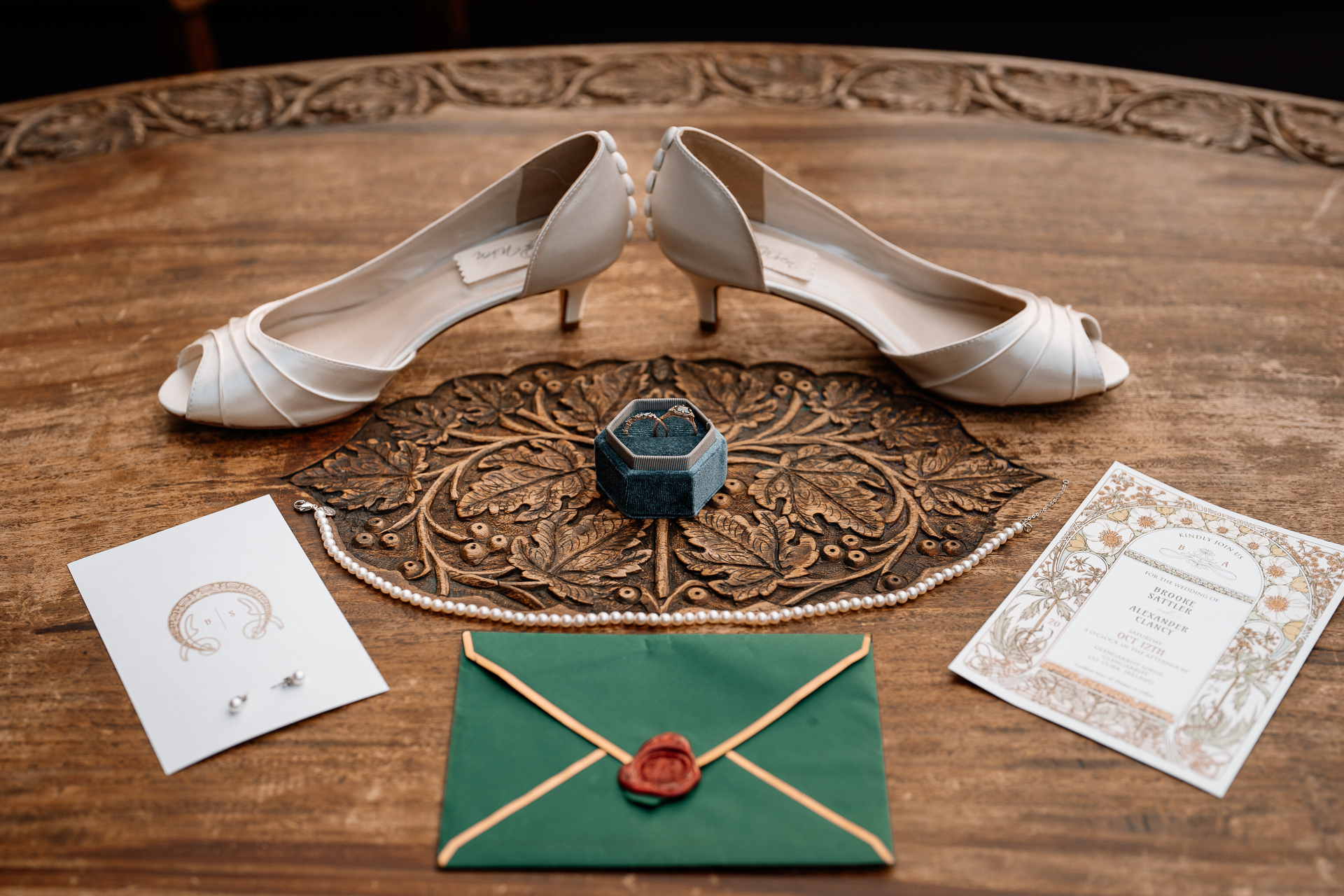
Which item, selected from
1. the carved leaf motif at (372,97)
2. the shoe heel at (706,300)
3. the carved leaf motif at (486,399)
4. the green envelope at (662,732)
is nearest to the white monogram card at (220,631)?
the green envelope at (662,732)

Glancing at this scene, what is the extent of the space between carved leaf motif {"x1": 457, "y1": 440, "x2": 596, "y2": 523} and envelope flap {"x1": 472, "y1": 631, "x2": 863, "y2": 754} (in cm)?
16

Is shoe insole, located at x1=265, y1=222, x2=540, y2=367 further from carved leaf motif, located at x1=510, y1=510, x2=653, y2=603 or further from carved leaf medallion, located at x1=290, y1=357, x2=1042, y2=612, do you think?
carved leaf motif, located at x1=510, y1=510, x2=653, y2=603

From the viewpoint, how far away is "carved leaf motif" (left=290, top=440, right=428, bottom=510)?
3.02 feet

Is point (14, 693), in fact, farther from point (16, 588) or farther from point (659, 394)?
point (659, 394)

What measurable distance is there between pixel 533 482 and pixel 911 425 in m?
0.43

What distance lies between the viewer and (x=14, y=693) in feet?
2.49

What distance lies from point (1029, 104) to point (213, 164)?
133 cm

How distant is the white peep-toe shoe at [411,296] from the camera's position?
3.15ft

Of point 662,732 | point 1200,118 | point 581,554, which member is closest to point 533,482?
point 581,554

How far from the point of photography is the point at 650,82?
1.55 metres

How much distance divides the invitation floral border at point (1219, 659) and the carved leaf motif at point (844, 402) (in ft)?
0.83

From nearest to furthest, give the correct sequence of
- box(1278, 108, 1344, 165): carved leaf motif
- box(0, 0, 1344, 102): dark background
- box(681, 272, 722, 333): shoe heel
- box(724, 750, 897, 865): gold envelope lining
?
box(724, 750, 897, 865): gold envelope lining
box(681, 272, 722, 333): shoe heel
box(1278, 108, 1344, 165): carved leaf motif
box(0, 0, 1344, 102): dark background

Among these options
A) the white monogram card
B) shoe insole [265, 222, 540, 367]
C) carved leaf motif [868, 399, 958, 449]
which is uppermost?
shoe insole [265, 222, 540, 367]

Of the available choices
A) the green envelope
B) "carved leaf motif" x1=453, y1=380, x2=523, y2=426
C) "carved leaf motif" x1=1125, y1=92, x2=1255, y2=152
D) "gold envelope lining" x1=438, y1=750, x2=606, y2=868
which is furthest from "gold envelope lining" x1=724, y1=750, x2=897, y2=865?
"carved leaf motif" x1=1125, y1=92, x2=1255, y2=152
